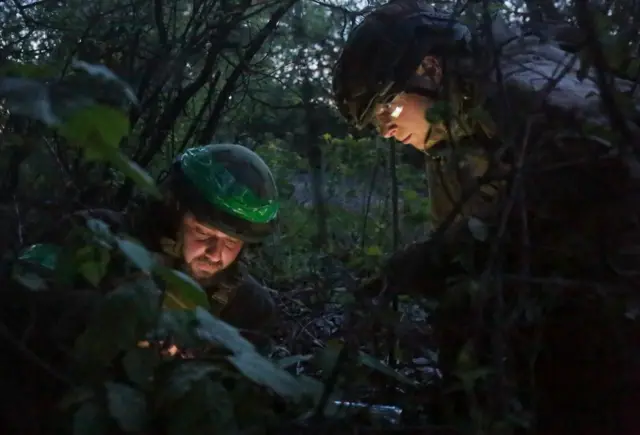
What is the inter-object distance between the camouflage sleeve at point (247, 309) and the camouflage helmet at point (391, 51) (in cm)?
69

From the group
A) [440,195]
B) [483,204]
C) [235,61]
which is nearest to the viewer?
[483,204]

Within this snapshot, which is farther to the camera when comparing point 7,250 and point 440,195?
point 440,195

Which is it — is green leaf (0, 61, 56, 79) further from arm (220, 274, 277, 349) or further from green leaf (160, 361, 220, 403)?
arm (220, 274, 277, 349)

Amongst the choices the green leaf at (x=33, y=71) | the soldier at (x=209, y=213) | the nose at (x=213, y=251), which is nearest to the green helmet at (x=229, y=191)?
the soldier at (x=209, y=213)

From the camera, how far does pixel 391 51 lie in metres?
2.34

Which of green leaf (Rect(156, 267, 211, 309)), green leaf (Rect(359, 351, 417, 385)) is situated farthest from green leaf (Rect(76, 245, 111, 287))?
green leaf (Rect(359, 351, 417, 385))

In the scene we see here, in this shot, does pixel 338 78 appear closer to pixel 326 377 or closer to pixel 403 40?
pixel 403 40

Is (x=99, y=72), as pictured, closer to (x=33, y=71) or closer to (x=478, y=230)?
(x=33, y=71)

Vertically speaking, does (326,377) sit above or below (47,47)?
below

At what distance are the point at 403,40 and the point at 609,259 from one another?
3.15ft

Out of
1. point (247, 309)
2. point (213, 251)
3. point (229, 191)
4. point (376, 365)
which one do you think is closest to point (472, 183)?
point (376, 365)

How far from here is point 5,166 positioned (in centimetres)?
165

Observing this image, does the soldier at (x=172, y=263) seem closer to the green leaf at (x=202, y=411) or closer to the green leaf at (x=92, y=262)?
the green leaf at (x=92, y=262)

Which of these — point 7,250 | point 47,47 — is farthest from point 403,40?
point 47,47
